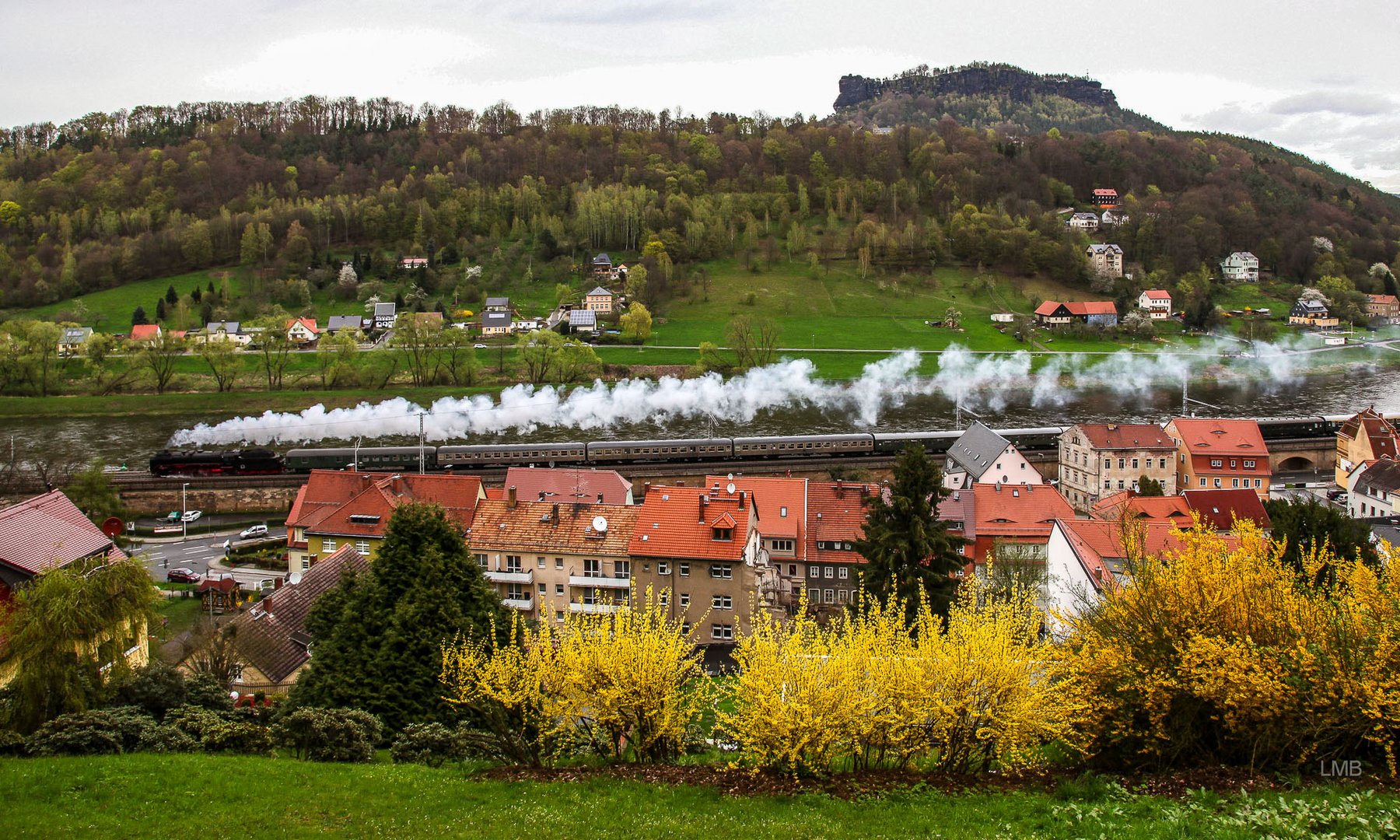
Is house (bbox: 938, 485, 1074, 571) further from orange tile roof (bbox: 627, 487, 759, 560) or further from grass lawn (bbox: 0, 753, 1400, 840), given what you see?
grass lawn (bbox: 0, 753, 1400, 840)

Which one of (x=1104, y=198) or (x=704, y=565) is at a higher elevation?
(x=1104, y=198)

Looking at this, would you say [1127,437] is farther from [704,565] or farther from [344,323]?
[344,323]

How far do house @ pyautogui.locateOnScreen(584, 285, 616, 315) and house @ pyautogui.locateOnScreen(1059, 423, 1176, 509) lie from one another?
6533cm

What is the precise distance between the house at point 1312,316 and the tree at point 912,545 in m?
109

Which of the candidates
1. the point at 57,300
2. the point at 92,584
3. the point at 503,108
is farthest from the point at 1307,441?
the point at 503,108

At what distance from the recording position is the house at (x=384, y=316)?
347 feet

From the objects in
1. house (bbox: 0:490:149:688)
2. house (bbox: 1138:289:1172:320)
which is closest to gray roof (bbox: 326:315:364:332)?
house (bbox: 0:490:149:688)

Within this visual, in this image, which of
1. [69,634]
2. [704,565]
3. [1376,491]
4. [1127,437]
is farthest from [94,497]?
[1376,491]

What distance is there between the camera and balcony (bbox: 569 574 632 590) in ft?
104

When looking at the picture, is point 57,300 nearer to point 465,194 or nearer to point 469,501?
point 465,194

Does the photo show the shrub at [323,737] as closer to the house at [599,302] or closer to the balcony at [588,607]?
the balcony at [588,607]

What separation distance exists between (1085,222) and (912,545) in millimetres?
131948

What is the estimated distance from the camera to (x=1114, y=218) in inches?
5669

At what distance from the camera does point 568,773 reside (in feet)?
47.3
